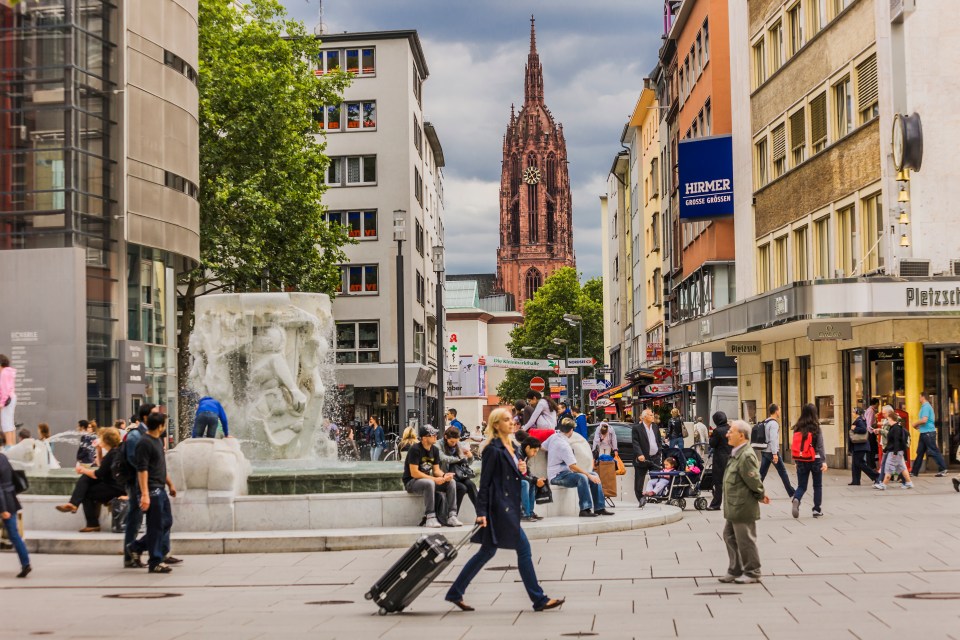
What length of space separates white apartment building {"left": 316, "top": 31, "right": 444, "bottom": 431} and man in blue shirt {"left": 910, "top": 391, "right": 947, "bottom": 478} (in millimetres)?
41868

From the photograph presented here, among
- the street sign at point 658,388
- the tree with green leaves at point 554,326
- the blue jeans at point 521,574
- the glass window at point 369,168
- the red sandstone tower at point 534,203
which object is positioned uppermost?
the red sandstone tower at point 534,203

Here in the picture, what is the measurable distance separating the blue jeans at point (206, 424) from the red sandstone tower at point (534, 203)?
540 ft

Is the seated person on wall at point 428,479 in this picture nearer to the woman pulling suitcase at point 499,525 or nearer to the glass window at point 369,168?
the woman pulling suitcase at point 499,525

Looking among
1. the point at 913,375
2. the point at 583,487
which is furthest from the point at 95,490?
the point at 913,375

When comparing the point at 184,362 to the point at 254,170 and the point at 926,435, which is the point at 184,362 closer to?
the point at 254,170

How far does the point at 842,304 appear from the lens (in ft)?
101

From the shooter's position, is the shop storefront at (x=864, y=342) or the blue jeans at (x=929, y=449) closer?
the blue jeans at (x=929, y=449)

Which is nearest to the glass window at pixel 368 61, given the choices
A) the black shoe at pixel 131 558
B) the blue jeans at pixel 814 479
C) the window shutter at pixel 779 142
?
the window shutter at pixel 779 142

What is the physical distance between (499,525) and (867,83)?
78.3 feet

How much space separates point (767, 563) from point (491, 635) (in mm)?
5545

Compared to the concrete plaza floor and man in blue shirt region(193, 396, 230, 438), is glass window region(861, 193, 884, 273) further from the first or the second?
man in blue shirt region(193, 396, 230, 438)

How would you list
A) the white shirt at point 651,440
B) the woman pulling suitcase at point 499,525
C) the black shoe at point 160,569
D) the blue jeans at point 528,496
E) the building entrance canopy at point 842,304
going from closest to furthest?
the woman pulling suitcase at point 499,525 < the black shoe at point 160,569 < the blue jeans at point 528,496 < the white shirt at point 651,440 < the building entrance canopy at point 842,304

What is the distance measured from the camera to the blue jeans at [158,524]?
1504 centimetres

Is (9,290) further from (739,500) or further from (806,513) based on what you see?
(739,500)
